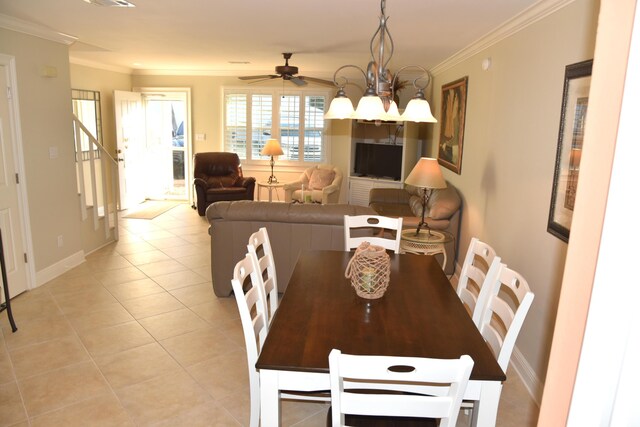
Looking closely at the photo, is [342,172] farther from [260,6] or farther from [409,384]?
[409,384]

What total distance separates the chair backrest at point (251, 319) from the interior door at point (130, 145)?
6.12 m

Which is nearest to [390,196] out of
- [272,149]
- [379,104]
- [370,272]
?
[272,149]

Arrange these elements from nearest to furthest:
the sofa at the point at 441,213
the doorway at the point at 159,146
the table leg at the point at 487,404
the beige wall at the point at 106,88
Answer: the table leg at the point at 487,404 < the sofa at the point at 441,213 < the beige wall at the point at 106,88 < the doorway at the point at 159,146

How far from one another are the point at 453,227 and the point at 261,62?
3.82 meters

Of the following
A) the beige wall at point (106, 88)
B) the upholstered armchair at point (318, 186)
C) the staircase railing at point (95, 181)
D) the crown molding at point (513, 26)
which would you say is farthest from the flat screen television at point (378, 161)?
the beige wall at point (106, 88)

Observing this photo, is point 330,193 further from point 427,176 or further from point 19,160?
point 19,160

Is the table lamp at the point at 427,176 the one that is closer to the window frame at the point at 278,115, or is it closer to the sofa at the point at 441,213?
the sofa at the point at 441,213

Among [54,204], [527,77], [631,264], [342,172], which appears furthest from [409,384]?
[342,172]

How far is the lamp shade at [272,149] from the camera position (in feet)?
25.6

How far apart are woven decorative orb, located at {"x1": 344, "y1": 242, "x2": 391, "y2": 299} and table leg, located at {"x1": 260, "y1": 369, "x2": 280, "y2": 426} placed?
715 millimetres

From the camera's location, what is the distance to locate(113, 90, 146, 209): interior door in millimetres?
7594

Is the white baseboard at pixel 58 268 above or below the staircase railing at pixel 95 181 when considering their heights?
below

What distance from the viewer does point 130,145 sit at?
804cm

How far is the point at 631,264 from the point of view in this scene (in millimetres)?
509
